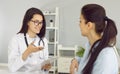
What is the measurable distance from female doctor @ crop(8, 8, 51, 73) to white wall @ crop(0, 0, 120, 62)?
2.41 meters

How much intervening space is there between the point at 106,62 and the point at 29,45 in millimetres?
849

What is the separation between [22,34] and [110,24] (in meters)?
Result: 1.02

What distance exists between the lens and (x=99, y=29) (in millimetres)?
1219

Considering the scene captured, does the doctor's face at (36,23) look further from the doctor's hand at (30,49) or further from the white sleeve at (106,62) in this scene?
the white sleeve at (106,62)

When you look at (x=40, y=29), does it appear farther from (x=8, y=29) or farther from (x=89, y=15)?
(x=8, y=29)

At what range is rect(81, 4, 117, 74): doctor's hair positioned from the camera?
1169 millimetres

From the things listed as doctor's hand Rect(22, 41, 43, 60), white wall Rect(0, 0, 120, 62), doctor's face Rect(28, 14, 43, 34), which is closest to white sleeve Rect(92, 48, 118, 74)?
doctor's hand Rect(22, 41, 43, 60)

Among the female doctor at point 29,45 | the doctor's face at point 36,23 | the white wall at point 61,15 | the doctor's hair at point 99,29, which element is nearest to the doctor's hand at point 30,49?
the female doctor at point 29,45

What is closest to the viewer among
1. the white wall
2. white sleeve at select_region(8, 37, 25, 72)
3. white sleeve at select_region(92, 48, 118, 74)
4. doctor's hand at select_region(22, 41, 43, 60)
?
white sleeve at select_region(92, 48, 118, 74)

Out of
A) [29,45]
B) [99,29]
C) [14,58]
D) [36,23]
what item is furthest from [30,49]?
[99,29]

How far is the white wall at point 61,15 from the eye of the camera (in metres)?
4.25

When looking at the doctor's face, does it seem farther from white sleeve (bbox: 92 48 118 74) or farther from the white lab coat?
white sleeve (bbox: 92 48 118 74)

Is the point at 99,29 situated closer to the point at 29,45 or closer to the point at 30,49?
the point at 30,49

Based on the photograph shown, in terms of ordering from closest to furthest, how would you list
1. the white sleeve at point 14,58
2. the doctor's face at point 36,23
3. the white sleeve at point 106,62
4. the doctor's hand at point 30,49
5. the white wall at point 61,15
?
the white sleeve at point 106,62
the doctor's hand at point 30,49
the white sleeve at point 14,58
the doctor's face at point 36,23
the white wall at point 61,15
